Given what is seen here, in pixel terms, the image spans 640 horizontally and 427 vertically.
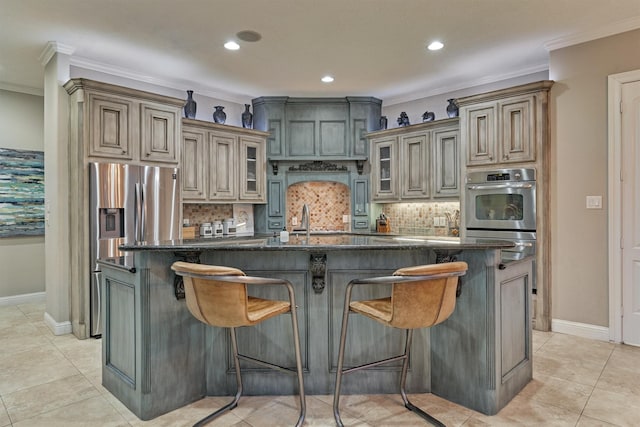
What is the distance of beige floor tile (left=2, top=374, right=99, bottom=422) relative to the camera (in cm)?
237

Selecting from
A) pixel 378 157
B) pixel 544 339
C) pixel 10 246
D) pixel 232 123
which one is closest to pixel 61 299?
pixel 10 246

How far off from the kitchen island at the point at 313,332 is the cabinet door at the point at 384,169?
2.94 m

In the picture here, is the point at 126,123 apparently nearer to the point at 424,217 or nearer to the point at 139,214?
the point at 139,214

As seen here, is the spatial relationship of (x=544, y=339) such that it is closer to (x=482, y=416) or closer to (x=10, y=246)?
(x=482, y=416)

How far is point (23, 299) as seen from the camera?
5.15 meters

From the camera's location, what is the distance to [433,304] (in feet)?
6.22

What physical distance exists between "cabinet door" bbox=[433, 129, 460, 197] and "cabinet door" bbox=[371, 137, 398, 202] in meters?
0.62

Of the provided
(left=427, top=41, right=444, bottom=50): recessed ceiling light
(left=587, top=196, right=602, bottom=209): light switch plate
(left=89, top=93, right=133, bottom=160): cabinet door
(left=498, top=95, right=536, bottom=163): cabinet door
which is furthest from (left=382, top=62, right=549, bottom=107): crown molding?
(left=89, top=93, right=133, bottom=160): cabinet door

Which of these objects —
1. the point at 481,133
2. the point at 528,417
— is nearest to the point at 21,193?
the point at 481,133

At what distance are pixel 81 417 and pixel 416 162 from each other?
4.38 meters

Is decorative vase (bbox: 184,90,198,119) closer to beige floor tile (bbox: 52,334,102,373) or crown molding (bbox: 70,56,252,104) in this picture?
crown molding (bbox: 70,56,252,104)

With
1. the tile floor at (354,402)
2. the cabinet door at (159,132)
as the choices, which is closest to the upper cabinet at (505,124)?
the tile floor at (354,402)

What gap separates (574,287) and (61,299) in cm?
505

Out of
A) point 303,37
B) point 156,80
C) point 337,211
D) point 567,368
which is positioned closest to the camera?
point 567,368
